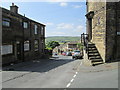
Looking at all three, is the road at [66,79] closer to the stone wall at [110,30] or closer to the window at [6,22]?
the stone wall at [110,30]

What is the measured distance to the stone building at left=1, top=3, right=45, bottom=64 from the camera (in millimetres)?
17503

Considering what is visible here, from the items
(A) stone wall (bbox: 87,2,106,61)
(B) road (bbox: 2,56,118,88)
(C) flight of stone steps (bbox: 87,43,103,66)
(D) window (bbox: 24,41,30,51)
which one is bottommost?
(B) road (bbox: 2,56,118,88)

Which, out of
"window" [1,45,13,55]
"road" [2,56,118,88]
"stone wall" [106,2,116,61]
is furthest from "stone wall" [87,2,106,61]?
"window" [1,45,13,55]

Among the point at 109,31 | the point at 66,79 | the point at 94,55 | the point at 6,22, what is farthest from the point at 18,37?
the point at 66,79

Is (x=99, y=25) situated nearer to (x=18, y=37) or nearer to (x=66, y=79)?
(x=66, y=79)

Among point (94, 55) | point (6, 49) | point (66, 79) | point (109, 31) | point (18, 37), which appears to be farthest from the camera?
point (18, 37)

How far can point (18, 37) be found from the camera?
20562 millimetres

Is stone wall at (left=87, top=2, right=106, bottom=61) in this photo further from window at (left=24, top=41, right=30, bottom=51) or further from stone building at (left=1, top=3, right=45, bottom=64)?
window at (left=24, top=41, right=30, bottom=51)

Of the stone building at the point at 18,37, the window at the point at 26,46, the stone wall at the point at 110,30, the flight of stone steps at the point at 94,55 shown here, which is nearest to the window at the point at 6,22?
the stone building at the point at 18,37

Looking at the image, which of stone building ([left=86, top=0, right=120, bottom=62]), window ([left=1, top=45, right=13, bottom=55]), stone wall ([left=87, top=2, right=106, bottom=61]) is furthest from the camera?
window ([left=1, top=45, right=13, bottom=55])

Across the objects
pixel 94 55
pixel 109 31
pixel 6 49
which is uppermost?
pixel 109 31

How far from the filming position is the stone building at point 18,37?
17.5 meters

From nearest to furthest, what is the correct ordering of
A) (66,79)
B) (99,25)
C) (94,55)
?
1. (66,79)
2. (94,55)
3. (99,25)

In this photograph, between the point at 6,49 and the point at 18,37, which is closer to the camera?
the point at 6,49
